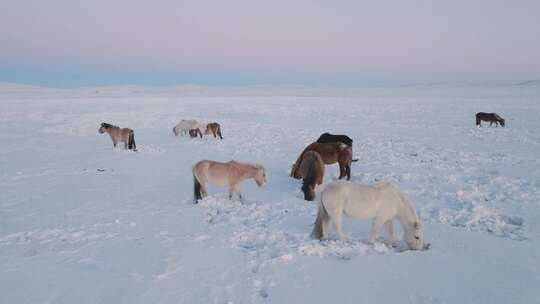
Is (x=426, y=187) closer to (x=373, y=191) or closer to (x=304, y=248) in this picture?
(x=373, y=191)

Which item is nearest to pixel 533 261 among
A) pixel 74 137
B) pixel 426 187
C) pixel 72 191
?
pixel 426 187

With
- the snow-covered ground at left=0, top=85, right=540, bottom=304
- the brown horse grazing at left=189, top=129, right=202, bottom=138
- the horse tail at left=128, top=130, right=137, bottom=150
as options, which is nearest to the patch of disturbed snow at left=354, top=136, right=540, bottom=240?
the snow-covered ground at left=0, top=85, right=540, bottom=304

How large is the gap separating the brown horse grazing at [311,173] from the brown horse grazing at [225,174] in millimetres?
1027

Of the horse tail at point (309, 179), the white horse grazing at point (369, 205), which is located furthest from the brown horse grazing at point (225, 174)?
the white horse grazing at point (369, 205)

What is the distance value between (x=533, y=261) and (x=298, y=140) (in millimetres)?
13206

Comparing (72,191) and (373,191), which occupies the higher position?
(373,191)

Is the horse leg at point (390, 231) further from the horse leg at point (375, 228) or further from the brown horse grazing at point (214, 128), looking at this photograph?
the brown horse grazing at point (214, 128)

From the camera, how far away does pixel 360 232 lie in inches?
244

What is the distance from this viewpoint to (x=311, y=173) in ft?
27.9

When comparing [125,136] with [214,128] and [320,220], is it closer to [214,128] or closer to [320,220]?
[214,128]

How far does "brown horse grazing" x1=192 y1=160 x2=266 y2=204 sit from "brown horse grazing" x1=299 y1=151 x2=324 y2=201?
1.03 m

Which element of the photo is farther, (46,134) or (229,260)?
(46,134)

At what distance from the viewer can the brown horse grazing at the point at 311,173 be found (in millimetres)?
8164

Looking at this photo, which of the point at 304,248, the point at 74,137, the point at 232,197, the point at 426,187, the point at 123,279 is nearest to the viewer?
the point at 123,279
